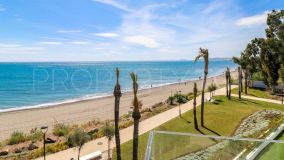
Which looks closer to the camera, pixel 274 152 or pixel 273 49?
pixel 274 152

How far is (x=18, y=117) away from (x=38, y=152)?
25841 millimetres

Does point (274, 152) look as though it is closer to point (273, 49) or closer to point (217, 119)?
point (273, 49)

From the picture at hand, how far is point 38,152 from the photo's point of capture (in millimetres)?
24219

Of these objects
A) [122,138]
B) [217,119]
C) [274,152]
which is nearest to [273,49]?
[217,119]

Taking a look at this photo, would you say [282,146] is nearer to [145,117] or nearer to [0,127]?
[145,117]

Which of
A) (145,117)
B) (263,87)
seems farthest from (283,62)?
(263,87)

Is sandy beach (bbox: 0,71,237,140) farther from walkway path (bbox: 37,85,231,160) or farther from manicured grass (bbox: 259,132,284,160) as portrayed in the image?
manicured grass (bbox: 259,132,284,160)

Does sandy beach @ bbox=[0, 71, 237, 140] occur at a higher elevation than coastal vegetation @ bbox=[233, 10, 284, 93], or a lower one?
lower

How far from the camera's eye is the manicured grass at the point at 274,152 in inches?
213

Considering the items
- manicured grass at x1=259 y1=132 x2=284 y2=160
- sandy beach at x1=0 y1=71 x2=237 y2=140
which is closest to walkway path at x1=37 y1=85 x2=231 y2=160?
sandy beach at x1=0 y1=71 x2=237 y2=140

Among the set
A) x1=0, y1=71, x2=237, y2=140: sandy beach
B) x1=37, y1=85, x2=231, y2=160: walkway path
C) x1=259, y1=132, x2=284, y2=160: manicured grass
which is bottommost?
x1=0, y1=71, x2=237, y2=140: sandy beach

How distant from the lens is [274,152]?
588 centimetres

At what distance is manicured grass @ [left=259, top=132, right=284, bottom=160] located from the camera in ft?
17.7

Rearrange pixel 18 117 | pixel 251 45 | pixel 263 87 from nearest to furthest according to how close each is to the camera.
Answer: pixel 18 117 → pixel 251 45 → pixel 263 87
